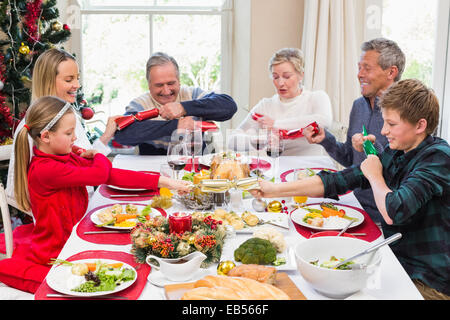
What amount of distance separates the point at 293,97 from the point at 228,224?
1.78m

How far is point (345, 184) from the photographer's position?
194 centimetres

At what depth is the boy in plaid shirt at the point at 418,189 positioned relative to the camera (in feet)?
5.05

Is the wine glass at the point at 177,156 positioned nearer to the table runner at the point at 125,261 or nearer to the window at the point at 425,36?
the table runner at the point at 125,261

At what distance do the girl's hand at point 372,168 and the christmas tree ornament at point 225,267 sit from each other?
647 millimetres

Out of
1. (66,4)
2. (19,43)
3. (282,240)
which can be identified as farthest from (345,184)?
(66,4)

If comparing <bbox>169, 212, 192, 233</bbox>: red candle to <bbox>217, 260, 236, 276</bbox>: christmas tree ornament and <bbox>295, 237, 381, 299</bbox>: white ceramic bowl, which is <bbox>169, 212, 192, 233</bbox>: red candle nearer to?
<bbox>217, 260, 236, 276</bbox>: christmas tree ornament

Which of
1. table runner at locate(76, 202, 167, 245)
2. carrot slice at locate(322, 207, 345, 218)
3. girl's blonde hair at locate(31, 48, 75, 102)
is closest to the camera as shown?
table runner at locate(76, 202, 167, 245)

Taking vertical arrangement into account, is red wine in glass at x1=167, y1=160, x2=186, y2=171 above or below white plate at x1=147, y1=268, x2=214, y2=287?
above

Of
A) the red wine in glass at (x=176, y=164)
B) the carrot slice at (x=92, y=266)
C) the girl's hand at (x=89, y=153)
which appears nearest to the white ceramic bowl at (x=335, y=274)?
the carrot slice at (x=92, y=266)

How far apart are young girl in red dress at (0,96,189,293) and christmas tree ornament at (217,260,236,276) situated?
60 cm

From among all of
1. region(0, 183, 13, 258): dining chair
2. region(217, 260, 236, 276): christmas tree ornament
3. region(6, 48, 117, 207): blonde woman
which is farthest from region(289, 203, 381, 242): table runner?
region(6, 48, 117, 207): blonde woman

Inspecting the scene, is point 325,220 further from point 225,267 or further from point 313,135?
point 313,135

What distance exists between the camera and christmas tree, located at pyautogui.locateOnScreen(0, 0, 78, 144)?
339cm

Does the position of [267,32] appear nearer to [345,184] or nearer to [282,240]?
[345,184]
